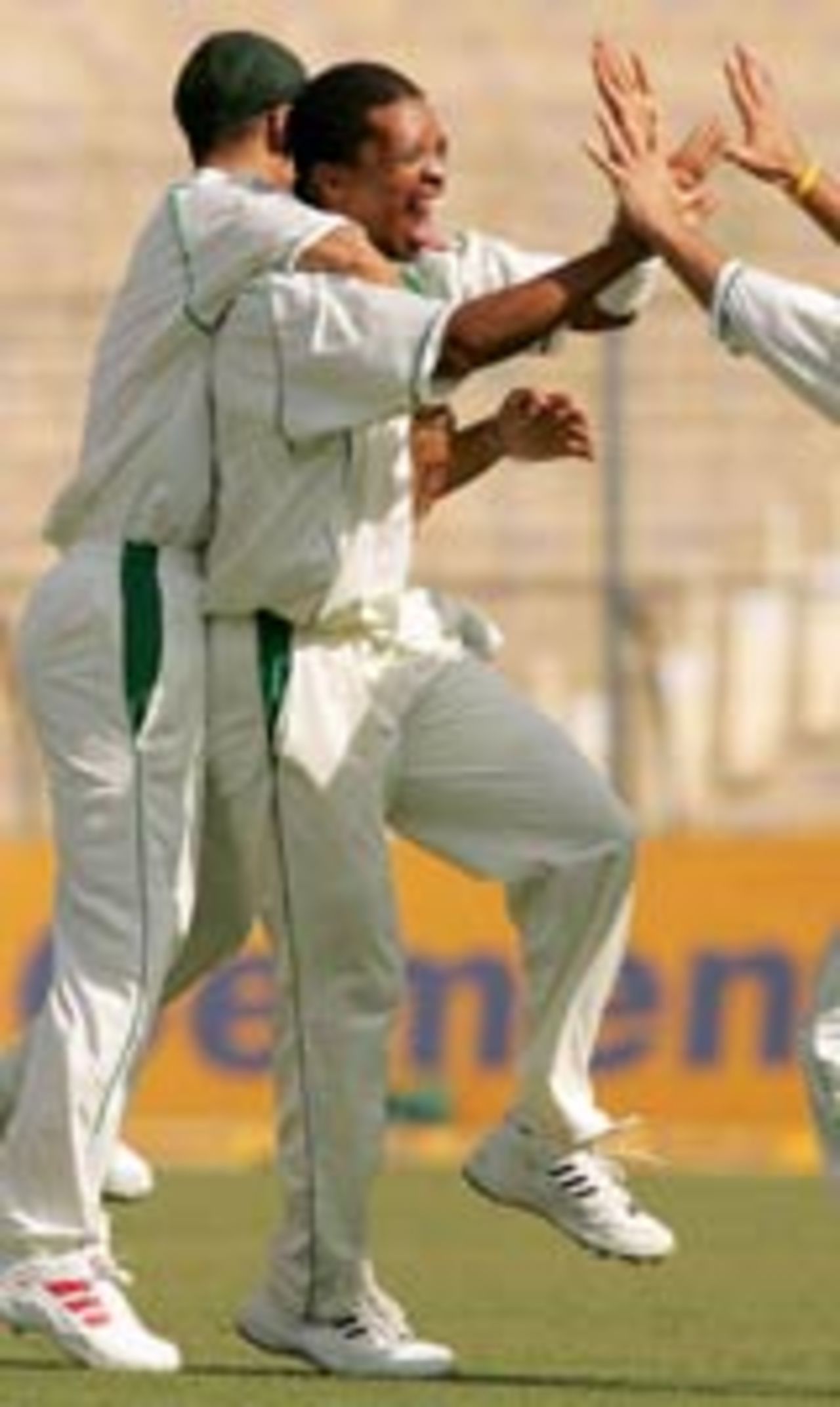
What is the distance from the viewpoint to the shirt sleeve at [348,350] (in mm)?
8578

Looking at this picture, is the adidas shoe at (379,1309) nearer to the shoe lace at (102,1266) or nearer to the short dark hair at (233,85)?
the shoe lace at (102,1266)

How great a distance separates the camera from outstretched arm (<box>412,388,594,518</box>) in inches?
363

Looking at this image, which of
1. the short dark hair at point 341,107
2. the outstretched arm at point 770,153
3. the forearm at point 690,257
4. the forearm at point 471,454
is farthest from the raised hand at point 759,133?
the forearm at point 471,454

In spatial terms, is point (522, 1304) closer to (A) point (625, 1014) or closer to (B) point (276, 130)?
(B) point (276, 130)

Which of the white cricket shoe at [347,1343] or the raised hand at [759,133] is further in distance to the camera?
the white cricket shoe at [347,1343]

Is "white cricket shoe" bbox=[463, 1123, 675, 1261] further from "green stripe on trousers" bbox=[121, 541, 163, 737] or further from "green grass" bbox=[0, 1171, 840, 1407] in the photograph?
"green stripe on trousers" bbox=[121, 541, 163, 737]

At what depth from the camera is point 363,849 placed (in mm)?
8977

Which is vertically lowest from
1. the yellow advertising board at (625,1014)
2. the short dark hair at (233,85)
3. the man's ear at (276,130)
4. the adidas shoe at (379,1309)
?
the yellow advertising board at (625,1014)

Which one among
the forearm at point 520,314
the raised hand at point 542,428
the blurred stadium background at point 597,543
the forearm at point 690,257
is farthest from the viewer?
the blurred stadium background at point 597,543

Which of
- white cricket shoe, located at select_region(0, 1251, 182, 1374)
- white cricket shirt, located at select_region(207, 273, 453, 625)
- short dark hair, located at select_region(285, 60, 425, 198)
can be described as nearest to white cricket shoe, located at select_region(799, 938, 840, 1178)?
white cricket shirt, located at select_region(207, 273, 453, 625)

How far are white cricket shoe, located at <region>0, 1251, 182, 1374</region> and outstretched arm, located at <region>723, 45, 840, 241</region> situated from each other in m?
2.04

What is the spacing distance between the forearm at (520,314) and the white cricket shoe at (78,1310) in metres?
1.56

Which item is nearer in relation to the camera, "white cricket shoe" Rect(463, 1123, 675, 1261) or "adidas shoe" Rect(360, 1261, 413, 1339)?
"adidas shoe" Rect(360, 1261, 413, 1339)

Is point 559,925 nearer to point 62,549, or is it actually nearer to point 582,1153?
point 582,1153
